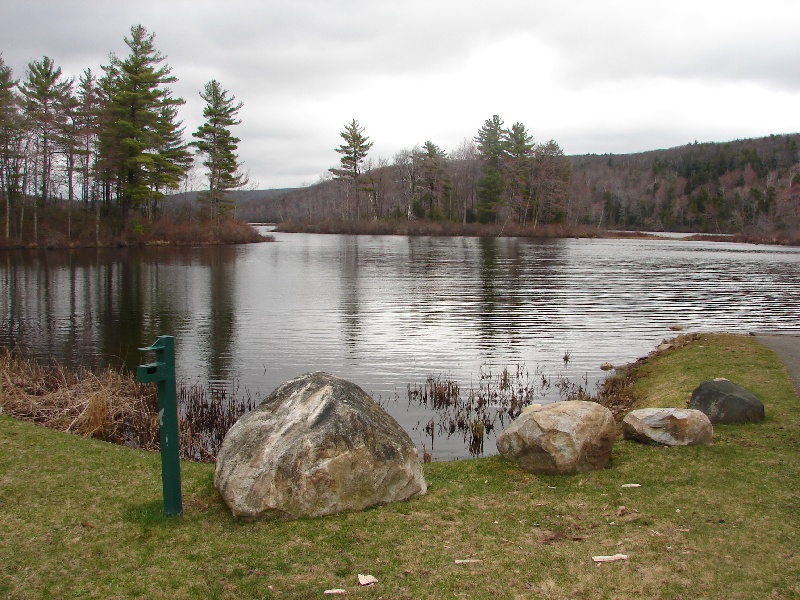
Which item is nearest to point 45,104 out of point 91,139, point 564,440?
point 91,139

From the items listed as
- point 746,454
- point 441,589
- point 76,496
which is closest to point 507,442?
point 746,454

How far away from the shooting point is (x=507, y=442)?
25.7 feet

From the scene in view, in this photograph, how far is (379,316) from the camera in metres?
24.2

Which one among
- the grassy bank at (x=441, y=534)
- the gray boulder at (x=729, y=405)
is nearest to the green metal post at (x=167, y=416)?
the grassy bank at (x=441, y=534)

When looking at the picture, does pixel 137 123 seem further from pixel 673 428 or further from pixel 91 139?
pixel 673 428

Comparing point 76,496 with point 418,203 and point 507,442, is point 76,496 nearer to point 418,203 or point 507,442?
point 507,442

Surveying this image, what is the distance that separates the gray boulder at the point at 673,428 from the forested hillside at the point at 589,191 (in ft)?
325

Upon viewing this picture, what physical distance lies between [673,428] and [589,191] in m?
162

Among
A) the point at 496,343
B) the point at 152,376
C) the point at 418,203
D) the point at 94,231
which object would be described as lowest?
the point at 496,343

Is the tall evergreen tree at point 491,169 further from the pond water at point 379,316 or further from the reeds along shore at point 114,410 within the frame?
the reeds along shore at point 114,410

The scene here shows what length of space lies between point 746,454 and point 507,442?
2921 mm

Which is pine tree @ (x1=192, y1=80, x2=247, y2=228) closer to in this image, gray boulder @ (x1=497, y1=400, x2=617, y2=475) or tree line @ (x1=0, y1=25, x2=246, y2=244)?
tree line @ (x1=0, y1=25, x2=246, y2=244)

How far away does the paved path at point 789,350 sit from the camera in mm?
12282

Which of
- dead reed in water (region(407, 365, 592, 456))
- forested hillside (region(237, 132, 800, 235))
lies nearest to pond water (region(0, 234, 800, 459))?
dead reed in water (region(407, 365, 592, 456))
